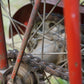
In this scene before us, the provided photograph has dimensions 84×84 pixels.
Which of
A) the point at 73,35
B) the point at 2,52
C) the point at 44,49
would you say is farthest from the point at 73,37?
the point at 44,49

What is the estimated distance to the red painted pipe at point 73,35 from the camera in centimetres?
89

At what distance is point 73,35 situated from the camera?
916mm

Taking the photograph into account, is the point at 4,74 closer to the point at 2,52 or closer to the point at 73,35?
the point at 2,52

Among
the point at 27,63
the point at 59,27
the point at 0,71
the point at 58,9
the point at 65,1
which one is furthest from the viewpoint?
the point at 59,27

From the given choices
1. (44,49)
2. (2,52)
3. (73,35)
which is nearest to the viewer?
(73,35)

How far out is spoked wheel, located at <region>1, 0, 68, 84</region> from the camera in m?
1.70

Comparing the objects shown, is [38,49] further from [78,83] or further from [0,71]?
[78,83]

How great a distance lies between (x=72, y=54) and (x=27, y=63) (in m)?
0.80

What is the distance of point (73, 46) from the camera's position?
3.06 feet

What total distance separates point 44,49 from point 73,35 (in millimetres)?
1387

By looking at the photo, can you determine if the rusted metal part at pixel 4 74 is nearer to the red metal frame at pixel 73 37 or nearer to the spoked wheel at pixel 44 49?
the spoked wheel at pixel 44 49

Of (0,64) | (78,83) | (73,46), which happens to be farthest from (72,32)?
(0,64)

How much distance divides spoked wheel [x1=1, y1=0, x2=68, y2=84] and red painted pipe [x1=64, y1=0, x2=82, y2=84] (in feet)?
2.12

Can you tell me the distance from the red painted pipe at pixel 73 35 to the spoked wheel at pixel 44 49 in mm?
648
